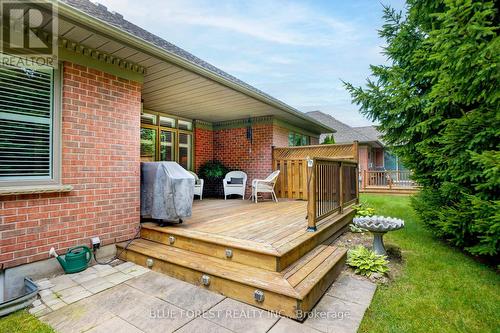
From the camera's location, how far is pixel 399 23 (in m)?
5.42

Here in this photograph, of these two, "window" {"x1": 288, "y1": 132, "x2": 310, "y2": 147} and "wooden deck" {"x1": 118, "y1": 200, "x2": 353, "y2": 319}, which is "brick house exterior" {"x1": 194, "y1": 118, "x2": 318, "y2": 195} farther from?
"wooden deck" {"x1": 118, "y1": 200, "x2": 353, "y2": 319}

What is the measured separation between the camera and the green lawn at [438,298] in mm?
2189

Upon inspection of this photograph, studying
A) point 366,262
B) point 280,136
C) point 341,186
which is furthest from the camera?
point 280,136

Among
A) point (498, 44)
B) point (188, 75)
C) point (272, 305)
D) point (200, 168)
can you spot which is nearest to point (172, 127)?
point (200, 168)

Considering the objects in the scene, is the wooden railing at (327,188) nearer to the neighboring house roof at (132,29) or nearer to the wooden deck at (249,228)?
the wooden deck at (249,228)

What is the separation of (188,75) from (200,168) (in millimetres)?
4234

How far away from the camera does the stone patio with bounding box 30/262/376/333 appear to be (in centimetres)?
208

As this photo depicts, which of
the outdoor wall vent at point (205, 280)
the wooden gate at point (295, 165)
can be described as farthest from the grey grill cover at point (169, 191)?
the wooden gate at point (295, 165)

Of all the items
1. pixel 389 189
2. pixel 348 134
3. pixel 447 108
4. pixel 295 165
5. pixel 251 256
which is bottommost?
pixel 389 189

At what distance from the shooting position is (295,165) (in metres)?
7.41

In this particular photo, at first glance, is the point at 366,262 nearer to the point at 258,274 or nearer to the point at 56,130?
the point at 258,274

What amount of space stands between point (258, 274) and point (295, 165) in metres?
5.14

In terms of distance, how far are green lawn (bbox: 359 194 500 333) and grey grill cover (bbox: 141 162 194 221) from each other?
2.71m

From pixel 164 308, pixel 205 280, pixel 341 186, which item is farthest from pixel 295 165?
pixel 164 308
